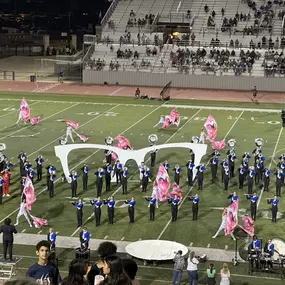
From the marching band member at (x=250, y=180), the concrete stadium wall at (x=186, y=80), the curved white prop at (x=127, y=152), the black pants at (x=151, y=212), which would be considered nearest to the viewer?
the black pants at (x=151, y=212)

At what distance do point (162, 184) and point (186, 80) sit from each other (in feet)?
91.1

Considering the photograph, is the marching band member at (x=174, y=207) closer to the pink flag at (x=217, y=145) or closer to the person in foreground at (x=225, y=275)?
Result: the person in foreground at (x=225, y=275)

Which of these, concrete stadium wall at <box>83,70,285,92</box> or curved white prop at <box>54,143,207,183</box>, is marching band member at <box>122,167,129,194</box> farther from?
concrete stadium wall at <box>83,70,285,92</box>

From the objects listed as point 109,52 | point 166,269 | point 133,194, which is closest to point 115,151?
point 133,194

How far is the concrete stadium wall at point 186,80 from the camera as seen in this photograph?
45188mm

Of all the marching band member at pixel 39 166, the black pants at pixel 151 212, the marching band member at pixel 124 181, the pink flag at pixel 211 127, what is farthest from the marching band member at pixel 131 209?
the pink flag at pixel 211 127

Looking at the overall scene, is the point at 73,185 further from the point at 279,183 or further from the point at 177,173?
the point at 279,183

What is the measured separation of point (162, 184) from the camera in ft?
63.5

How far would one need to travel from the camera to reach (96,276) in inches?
277

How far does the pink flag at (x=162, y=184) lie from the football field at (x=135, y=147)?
1.13 feet

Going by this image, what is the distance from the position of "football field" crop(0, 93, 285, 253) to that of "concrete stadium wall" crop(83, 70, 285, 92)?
6406mm

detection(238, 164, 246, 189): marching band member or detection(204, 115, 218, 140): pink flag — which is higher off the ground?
detection(204, 115, 218, 140): pink flag

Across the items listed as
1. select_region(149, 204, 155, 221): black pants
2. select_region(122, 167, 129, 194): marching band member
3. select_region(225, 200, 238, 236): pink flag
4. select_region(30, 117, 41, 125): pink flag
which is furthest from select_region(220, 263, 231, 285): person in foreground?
select_region(30, 117, 41, 125): pink flag

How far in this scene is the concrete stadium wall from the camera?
4519 centimetres
